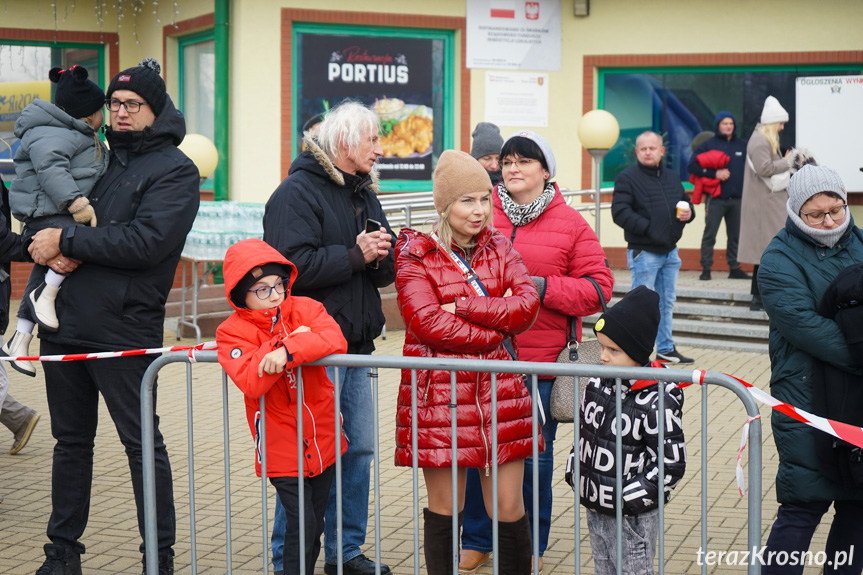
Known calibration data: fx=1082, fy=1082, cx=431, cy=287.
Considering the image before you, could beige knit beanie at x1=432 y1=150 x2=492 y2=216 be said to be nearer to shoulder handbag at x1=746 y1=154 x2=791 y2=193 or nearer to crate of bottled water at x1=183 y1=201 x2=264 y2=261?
crate of bottled water at x1=183 y1=201 x2=264 y2=261

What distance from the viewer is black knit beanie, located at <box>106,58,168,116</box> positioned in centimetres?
441

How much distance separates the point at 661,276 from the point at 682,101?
576 centimetres

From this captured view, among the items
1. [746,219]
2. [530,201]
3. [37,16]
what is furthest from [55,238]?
[37,16]

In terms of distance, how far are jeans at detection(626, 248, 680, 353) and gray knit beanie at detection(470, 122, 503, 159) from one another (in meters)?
2.66

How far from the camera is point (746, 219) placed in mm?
11320

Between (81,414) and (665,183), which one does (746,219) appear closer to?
(665,183)

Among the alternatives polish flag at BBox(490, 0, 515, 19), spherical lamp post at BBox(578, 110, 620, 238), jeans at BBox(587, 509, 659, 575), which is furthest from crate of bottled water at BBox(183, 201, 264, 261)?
jeans at BBox(587, 509, 659, 575)

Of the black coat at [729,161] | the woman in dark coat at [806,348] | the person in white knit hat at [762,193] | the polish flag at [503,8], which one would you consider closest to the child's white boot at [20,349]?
the woman in dark coat at [806,348]

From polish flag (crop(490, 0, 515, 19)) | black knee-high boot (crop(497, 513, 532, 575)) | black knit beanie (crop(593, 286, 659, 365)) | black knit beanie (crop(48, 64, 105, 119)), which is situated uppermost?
polish flag (crop(490, 0, 515, 19))

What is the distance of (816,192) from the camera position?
4.07 metres

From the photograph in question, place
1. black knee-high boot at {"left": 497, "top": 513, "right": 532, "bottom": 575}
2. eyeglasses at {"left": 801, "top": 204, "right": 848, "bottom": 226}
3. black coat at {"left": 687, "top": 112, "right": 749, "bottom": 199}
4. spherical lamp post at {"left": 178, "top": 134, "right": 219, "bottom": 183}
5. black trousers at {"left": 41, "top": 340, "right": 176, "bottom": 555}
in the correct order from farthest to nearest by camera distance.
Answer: black coat at {"left": 687, "top": 112, "right": 749, "bottom": 199}
spherical lamp post at {"left": 178, "top": 134, "right": 219, "bottom": 183}
black trousers at {"left": 41, "top": 340, "right": 176, "bottom": 555}
eyeglasses at {"left": 801, "top": 204, "right": 848, "bottom": 226}
black knee-high boot at {"left": 497, "top": 513, "right": 532, "bottom": 575}

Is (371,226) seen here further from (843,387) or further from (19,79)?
(19,79)

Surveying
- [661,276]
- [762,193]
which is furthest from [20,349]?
[762,193]

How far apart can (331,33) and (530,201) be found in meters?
10.1
